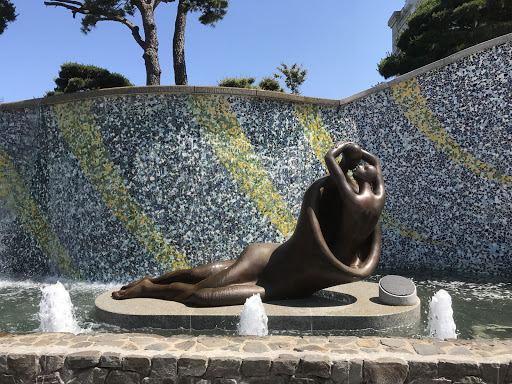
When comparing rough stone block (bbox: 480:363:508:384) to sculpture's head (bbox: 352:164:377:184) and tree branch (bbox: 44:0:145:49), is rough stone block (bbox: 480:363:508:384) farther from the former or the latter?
tree branch (bbox: 44:0:145:49)

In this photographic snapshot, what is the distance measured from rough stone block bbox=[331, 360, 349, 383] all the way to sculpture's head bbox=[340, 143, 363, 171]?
8.65ft

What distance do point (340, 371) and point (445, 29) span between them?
572 inches

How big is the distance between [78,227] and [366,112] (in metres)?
5.93

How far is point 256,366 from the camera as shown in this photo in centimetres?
288

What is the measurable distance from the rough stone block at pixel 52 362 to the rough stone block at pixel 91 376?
0.13 metres

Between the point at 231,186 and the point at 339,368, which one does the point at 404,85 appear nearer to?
the point at 231,186

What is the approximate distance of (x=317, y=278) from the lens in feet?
15.9

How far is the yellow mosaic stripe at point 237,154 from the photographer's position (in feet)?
26.5

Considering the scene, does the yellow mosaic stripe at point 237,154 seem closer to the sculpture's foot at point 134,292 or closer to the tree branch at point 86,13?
the sculpture's foot at point 134,292

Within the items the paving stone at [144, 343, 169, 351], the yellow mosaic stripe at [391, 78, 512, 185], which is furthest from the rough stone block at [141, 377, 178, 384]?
the yellow mosaic stripe at [391, 78, 512, 185]

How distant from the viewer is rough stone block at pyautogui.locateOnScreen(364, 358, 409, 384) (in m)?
2.83

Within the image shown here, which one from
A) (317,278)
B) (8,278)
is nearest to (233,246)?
(317,278)

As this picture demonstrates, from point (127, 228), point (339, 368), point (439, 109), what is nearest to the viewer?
point (339, 368)

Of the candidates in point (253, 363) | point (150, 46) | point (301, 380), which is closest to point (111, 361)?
point (253, 363)
